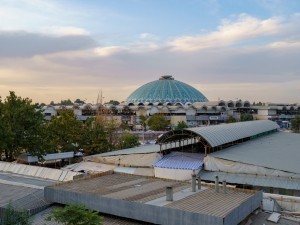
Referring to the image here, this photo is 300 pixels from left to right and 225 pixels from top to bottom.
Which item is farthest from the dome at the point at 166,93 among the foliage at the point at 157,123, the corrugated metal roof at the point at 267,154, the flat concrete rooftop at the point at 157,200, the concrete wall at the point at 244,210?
the concrete wall at the point at 244,210

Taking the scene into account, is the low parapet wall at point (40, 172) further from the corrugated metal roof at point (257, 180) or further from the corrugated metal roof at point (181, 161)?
the corrugated metal roof at point (257, 180)

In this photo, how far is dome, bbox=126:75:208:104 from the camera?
121500mm

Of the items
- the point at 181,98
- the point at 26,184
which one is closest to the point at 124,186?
the point at 26,184

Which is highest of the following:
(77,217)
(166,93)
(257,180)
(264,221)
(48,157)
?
(166,93)

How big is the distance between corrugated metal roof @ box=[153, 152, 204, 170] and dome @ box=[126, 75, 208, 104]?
94.7 meters

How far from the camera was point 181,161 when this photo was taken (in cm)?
2334

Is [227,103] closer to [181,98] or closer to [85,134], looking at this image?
[181,98]

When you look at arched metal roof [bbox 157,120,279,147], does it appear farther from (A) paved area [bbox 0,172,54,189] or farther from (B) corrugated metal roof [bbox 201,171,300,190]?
(A) paved area [bbox 0,172,54,189]

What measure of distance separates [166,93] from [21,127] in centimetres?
9544

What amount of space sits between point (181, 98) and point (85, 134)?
89071mm

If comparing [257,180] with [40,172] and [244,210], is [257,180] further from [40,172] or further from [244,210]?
[40,172]

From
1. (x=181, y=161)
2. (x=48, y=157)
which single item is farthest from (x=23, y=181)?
(x=48, y=157)

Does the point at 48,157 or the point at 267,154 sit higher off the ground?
the point at 267,154

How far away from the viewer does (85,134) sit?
34.8 meters
